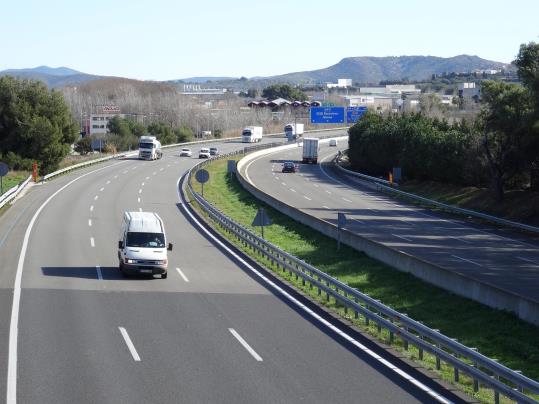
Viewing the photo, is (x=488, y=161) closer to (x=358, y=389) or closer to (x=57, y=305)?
(x=57, y=305)

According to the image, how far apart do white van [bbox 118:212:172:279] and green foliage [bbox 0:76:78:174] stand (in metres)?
50.2

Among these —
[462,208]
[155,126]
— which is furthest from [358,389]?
[155,126]

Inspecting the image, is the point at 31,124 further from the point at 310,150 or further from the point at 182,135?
the point at 182,135

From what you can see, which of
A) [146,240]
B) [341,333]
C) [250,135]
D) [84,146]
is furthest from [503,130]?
[250,135]

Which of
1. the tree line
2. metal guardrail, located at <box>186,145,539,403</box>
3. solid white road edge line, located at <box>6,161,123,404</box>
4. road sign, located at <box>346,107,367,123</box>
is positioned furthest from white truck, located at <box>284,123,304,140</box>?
metal guardrail, located at <box>186,145,539,403</box>

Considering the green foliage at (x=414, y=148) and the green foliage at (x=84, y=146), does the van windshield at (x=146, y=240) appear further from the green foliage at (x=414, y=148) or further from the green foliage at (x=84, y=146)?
the green foliage at (x=84, y=146)

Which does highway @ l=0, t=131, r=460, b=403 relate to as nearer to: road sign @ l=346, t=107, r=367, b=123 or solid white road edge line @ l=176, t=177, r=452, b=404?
solid white road edge line @ l=176, t=177, r=452, b=404

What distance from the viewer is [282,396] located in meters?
14.7

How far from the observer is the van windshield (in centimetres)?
2912

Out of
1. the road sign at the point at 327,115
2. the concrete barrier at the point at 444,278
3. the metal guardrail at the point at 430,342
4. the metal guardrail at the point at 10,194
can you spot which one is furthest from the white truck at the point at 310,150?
the metal guardrail at the point at 430,342

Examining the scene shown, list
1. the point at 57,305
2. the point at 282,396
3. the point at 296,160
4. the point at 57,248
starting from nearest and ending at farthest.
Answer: the point at 282,396 → the point at 57,305 → the point at 57,248 → the point at 296,160

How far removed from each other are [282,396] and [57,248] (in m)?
22.6

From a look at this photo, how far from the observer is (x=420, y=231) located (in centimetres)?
4591

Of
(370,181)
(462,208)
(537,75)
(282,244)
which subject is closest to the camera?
(282,244)
